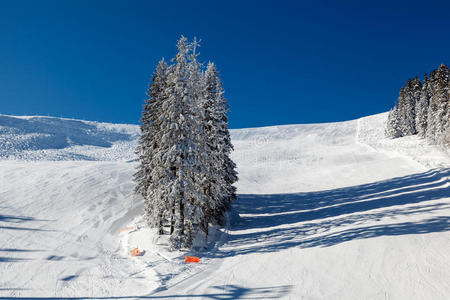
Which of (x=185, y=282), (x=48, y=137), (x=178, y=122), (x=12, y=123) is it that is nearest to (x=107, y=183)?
(x=178, y=122)

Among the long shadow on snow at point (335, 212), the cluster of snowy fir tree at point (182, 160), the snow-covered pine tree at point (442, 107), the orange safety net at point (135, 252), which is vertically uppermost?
the snow-covered pine tree at point (442, 107)

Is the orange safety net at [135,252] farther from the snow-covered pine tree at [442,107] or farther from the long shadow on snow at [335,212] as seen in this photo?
the snow-covered pine tree at [442,107]

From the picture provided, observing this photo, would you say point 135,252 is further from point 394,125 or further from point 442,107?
point 394,125

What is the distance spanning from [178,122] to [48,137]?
3880 inches

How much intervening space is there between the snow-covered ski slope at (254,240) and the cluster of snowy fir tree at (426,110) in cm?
644

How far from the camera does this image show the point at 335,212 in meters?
23.4

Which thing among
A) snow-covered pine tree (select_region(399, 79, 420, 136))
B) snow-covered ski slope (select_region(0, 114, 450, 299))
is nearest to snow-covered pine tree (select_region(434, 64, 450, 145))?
snow-covered ski slope (select_region(0, 114, 450, 299))

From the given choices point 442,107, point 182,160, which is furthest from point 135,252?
point 442,107

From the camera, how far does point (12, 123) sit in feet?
332

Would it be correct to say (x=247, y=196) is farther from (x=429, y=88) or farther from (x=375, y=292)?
(x=429, y=88)

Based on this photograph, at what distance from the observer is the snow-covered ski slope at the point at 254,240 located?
11500 mm

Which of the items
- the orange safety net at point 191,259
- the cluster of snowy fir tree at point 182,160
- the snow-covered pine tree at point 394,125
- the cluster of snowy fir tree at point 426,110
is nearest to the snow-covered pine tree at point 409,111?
the cluster of snowy fir tree at point 426,110

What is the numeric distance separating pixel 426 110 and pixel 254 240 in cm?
5554

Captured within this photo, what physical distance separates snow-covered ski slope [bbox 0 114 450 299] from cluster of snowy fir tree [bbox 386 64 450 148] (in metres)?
6.44
